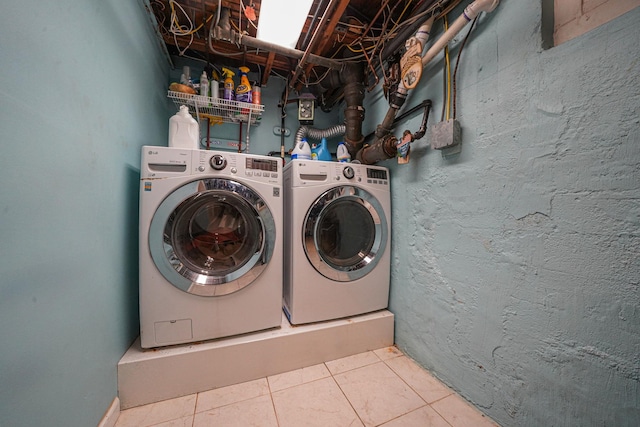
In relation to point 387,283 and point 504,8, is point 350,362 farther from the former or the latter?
point 504,8

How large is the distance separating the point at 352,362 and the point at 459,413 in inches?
21.6

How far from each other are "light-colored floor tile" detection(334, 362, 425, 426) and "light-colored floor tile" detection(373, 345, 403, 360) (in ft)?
0.30

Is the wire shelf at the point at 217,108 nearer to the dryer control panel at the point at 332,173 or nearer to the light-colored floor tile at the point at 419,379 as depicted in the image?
the dryer control panel at the point at 332,173

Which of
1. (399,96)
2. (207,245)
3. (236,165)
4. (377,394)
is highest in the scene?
(399,96)

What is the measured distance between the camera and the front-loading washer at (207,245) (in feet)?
3.36

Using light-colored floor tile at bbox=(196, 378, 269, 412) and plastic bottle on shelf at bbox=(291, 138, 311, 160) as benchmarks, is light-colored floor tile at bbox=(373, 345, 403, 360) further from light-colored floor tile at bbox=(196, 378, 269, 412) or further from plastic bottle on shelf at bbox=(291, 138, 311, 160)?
plastic bottle on shelf at bbox=(291, 138, 311, 160)

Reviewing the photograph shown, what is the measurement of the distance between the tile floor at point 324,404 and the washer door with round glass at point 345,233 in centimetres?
55

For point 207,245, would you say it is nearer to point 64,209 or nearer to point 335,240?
point 64,209

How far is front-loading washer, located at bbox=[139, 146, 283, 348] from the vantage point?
1.03 meters

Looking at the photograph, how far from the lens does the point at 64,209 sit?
2.20 ft

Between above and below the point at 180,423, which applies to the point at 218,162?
above

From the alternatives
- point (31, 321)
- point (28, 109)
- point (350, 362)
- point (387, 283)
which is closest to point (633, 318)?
point (387, 283)

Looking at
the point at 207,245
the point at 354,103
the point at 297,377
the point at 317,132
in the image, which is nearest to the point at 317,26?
the point at 354,103

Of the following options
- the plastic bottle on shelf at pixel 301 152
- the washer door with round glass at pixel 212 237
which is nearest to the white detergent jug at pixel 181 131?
the washer door with round glass at pixel 212 237
